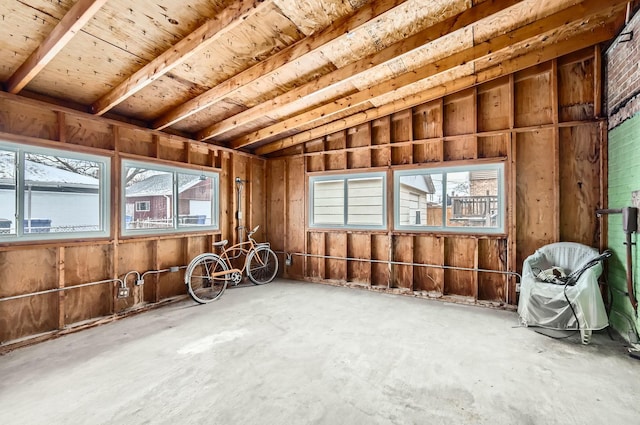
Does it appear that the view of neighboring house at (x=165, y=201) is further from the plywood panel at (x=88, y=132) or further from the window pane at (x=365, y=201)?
the window pane at (x=365, y=201)

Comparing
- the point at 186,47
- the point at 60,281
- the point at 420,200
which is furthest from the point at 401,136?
the point at 60,281

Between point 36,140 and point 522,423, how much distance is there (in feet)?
16.5

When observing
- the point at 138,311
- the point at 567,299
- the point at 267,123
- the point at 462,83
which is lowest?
the point at 138,311

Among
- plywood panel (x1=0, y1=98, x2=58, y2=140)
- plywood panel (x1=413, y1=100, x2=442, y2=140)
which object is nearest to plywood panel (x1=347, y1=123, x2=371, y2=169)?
plywood panel (x1=413, y1=100, x2=442, y2=140)

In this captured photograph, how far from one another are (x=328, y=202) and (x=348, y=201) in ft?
1.47

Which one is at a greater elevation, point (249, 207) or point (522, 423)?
point (249, 207)

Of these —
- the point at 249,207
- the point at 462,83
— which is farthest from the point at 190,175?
the point at 462,83

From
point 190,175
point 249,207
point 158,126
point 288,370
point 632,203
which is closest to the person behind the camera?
point 288,370

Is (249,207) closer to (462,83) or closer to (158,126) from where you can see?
(158,126)

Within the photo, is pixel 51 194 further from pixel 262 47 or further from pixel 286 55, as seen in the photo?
pixel 286 55

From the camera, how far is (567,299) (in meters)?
2.95

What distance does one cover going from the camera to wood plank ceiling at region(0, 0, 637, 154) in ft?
7.42

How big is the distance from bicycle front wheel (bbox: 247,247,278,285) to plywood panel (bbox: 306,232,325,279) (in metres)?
0.71

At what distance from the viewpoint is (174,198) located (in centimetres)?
444
